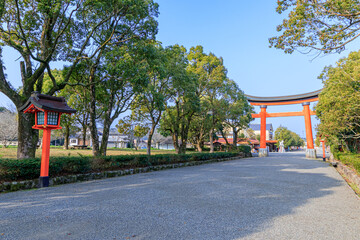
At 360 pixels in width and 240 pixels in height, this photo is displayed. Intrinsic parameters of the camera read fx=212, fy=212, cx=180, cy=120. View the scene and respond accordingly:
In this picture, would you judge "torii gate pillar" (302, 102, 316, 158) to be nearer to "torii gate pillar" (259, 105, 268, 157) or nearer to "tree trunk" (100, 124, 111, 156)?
"torii gate pillar" (259, 105, 268, 157)

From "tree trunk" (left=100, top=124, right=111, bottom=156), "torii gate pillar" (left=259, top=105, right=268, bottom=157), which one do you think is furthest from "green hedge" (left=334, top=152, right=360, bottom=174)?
"torii gate pillar" (left=259, top=105, right=268, bottom=157)

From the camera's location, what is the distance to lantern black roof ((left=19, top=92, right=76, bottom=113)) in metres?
5.87

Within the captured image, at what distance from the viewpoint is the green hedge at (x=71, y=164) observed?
5.39 metres

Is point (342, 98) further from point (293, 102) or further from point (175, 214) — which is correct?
point (293, 102)

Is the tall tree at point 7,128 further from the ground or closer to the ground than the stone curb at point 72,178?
further from the ground

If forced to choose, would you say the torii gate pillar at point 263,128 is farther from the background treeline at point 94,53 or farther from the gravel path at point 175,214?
the gravel path at point 175,214

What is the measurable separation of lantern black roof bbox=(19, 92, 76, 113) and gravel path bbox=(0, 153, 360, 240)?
221 cm

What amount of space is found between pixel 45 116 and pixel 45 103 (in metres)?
0.38

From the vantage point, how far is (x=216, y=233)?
288 centimetres

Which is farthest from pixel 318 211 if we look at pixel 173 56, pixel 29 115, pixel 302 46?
pixel 173 56

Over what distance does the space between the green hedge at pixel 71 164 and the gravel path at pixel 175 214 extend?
0.71 m

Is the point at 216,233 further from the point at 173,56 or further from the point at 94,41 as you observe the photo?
the point at 173,56

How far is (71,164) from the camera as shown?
6.79 m

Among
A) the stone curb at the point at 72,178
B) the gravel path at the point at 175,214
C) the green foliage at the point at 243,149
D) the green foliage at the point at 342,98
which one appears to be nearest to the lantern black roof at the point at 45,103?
the stone curb at the point at 72,178
